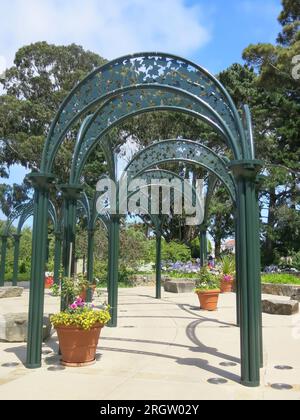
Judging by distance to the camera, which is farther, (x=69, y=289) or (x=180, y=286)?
(x=180, y=286)

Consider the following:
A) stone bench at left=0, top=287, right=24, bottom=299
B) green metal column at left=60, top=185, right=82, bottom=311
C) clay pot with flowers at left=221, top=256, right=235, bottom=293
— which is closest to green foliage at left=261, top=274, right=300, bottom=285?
clay pot with flowers at left=221, top=256, right=235, bottom=293

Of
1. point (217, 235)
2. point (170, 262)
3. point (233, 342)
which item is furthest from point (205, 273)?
point (217, 235)

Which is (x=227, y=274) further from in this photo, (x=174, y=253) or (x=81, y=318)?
(x=81, y=318)

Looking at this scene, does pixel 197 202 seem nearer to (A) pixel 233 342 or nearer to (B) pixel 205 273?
(B) pixel 205 273

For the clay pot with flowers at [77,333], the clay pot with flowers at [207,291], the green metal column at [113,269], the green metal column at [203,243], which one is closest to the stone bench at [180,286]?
the green metal column at [203,243]

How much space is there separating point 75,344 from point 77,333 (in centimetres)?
17

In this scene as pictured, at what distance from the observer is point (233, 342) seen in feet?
24.6

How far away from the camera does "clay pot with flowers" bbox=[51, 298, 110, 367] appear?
18.3 ft

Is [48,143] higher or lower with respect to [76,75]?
lower

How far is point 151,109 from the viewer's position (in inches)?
250

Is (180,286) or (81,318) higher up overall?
(81,318)

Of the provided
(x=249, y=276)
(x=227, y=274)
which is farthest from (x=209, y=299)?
(x=249, y=276)

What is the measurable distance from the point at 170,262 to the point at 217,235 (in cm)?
530

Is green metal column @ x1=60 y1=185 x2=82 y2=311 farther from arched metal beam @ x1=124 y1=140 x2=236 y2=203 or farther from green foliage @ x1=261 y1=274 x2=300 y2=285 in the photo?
green foliage @ x1=261 y1=274 x2=300 y2=285
